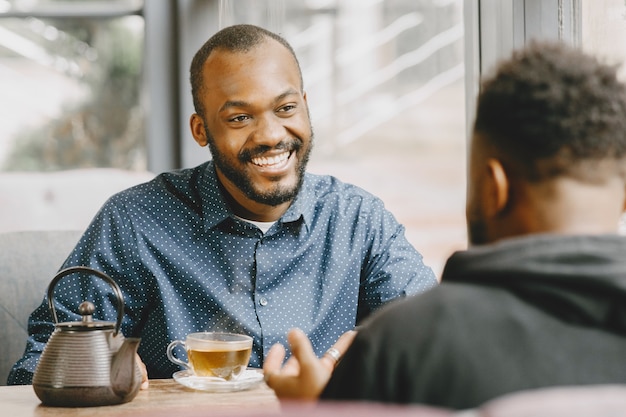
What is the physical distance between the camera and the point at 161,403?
137 cm

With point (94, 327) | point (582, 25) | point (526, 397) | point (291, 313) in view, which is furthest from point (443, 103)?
point (526, 397)

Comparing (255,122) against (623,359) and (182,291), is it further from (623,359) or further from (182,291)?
(623,359)

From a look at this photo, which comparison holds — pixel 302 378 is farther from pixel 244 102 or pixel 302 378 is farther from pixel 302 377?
pixel 244 102

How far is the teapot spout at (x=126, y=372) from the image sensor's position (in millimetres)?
1326

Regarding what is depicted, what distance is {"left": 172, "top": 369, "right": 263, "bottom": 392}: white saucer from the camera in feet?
4.75

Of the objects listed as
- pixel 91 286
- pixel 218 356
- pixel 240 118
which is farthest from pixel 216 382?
pixel 240 118

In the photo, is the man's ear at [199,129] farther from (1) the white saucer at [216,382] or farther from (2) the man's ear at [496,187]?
(2) the man's ear at [496,187]

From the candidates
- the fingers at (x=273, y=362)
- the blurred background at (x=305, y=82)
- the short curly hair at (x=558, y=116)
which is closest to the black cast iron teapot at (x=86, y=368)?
the fingers at (x=273, y=362)

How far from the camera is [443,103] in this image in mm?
3854

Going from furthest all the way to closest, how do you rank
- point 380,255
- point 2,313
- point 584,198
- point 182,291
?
1. point 2,313
2. point 380,255
3. point 182,291
4. point 584,198

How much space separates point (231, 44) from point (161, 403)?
0.95 metres

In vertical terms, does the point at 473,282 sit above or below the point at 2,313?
above

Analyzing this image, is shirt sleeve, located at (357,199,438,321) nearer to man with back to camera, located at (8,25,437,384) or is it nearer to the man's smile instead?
man with back to camera, located at (8,25,437,384)

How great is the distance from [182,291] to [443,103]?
225 cm
